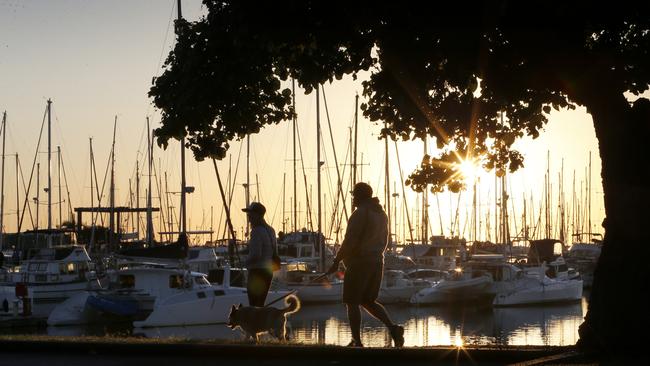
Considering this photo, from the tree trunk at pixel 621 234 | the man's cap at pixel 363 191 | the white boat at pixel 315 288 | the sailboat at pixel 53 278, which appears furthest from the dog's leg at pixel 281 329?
the white boat at pixel 315 288

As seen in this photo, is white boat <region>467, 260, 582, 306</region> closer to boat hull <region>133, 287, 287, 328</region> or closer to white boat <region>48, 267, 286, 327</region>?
white boat <region>48, 267, 286, 327</region>

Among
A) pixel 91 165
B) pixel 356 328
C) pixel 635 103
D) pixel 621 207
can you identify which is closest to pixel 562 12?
pixel 635 103

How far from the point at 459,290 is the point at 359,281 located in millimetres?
47115

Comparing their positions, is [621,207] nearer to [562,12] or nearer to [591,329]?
[591,329]

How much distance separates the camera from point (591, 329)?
12.0m

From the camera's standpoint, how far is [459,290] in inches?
2354

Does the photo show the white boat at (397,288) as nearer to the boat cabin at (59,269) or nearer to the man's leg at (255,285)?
the boat cabin at (59,269)

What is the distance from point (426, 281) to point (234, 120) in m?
49.9

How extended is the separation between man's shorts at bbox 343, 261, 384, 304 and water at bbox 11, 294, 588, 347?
1686cm

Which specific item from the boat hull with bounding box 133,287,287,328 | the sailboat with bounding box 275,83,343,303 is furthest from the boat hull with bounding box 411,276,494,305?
the boat hull with bounding box 133,287,287,328

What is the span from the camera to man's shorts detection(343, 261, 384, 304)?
44.1 feet

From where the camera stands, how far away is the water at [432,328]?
36.8 m

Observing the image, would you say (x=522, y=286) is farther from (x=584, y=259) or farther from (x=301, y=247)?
(x=584, y=259)

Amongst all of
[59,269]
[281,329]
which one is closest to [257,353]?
[281,329]
